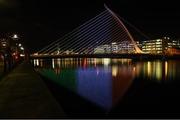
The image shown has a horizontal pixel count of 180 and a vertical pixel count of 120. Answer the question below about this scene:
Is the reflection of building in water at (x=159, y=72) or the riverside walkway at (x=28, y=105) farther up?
the riverside walkway at (x=28, y=105)

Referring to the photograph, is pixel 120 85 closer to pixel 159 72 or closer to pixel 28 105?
pixel 159 72

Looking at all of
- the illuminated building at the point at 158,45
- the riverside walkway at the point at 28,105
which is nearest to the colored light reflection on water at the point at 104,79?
the riverside walkway at the point at 28,105

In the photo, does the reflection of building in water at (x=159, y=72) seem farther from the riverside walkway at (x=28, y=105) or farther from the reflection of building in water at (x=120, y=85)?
the riverside walkway at (x=28, y=105)

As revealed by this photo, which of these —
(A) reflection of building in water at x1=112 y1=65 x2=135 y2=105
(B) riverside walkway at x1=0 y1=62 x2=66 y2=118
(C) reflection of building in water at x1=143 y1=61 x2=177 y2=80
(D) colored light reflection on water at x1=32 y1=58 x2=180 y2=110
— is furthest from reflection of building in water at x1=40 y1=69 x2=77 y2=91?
(B) riverside walkway at x1=0 y1=62 x2=66 y2=118

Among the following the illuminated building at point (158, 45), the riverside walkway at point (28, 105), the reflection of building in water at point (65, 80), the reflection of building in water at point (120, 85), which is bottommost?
the reflection of building in water at point (120, 85)

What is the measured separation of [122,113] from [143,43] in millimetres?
127744

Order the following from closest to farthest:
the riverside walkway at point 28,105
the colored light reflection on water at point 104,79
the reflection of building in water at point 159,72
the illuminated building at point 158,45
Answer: the riverside walkway at point 28,105, the colored light reflection on water at point 104,79, the reflection of building in water at point 159,72, the illuminated building at point 158,45

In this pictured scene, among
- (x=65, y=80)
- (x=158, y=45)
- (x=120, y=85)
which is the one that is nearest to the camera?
(x=120, y=85)

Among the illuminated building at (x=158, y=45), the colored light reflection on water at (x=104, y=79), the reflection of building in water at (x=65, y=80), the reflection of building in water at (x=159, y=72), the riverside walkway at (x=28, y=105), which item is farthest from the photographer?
the illuminated building at (x=158, y=45)

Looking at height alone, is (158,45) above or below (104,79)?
above

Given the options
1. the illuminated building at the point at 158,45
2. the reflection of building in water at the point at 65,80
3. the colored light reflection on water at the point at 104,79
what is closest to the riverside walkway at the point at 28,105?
the colored light reflection on water at the point at 104,79

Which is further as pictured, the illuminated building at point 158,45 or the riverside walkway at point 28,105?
the illuminated building at point 158,45

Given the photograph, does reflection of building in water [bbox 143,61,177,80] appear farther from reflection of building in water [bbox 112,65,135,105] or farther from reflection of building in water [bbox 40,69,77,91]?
reflection of building in water [bbox 40,69,77,91]

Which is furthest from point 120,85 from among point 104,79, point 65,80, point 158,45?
point 158,45
